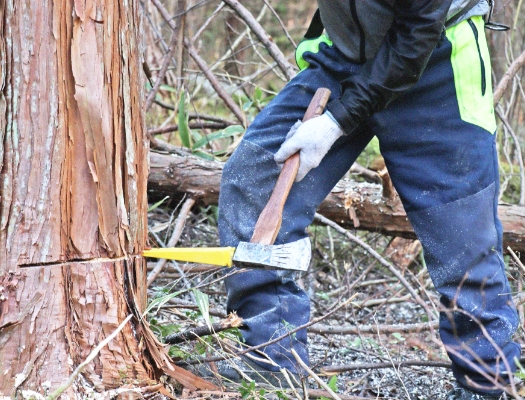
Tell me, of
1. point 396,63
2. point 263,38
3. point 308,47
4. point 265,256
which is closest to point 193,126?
point 263,38

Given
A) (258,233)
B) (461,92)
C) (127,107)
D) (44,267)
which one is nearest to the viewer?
(44,267)

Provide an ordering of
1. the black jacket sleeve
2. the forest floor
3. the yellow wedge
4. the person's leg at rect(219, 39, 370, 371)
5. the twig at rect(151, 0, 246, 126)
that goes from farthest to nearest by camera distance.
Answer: the twig at rect(151, 0, 246, 126) < the person's leg at rect(219, 39, 370, 371) < the forest floor < the black jacket sleeve < the yellow wedge

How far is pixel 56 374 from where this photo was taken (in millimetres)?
1633

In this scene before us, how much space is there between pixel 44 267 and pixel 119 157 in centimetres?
35

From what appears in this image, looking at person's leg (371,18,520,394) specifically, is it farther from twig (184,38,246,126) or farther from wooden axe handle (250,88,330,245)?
twig (184,38,246,126)

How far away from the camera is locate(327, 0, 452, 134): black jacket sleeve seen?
1951mm

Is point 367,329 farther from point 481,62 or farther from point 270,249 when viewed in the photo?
point 481,62

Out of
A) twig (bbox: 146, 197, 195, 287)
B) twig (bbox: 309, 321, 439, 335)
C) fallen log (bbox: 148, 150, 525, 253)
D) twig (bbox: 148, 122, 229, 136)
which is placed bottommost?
twig (bbox: 309, 321, 439, 335)

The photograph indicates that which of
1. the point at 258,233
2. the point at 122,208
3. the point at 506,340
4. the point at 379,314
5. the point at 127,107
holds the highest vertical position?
the point at 127,107

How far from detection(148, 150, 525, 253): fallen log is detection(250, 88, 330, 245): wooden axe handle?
1.23 metres

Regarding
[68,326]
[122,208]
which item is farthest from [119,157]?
[68,326]

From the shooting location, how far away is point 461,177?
212 cm

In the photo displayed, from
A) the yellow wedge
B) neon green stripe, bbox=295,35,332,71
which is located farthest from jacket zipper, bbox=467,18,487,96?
the yellow wedge

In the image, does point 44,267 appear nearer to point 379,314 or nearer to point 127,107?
point 127,107
